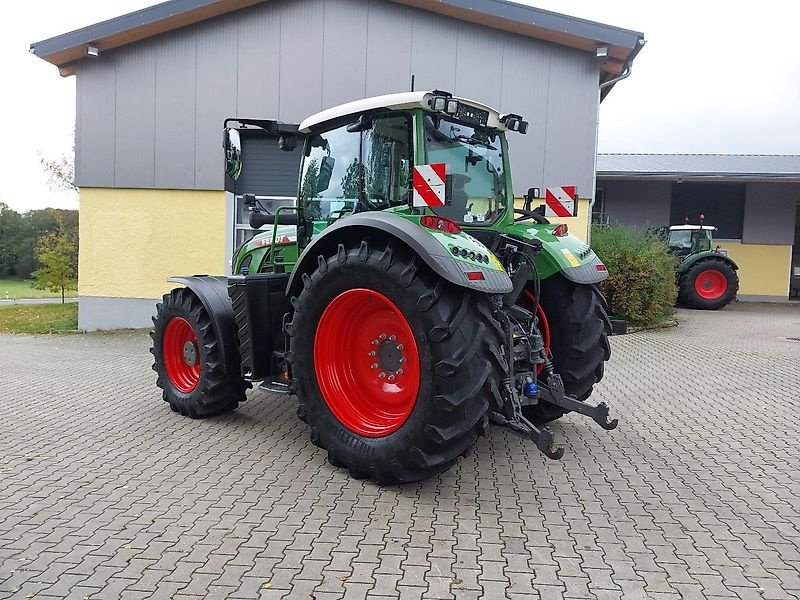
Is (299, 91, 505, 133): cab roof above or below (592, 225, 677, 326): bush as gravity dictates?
above

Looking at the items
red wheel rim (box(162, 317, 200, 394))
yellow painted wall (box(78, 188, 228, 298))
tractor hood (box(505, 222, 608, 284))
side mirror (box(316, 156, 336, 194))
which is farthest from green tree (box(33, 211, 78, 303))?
tractor hood (box(505, 222, 608, 284))

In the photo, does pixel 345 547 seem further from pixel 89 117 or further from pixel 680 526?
pixel 89 117

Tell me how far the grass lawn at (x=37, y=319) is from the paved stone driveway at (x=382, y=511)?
6.58 meters

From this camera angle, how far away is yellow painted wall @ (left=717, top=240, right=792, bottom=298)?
62.2 ft

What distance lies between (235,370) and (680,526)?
3.55 m

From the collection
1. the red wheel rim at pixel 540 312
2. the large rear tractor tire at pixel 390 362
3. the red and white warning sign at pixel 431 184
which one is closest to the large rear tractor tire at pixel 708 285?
the red wheel rim at pixel 540 312

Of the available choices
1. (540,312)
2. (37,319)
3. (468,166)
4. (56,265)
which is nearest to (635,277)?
(540,312)

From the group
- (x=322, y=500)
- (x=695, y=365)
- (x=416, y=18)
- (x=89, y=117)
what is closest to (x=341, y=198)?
(x=322, y=500)

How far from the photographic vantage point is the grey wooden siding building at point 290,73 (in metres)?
10.9

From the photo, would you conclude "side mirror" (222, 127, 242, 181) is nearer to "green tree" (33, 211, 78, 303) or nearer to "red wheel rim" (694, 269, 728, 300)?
"green tree" (33, 211, 78, 303)

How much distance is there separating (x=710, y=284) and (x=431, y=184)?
48.0ft

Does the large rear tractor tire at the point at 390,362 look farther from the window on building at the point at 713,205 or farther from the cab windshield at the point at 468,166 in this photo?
the window on building at the point at 713,205

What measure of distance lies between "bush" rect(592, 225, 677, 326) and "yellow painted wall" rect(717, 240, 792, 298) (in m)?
7.97

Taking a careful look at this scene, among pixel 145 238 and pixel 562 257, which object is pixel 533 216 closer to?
pixel 562 257
